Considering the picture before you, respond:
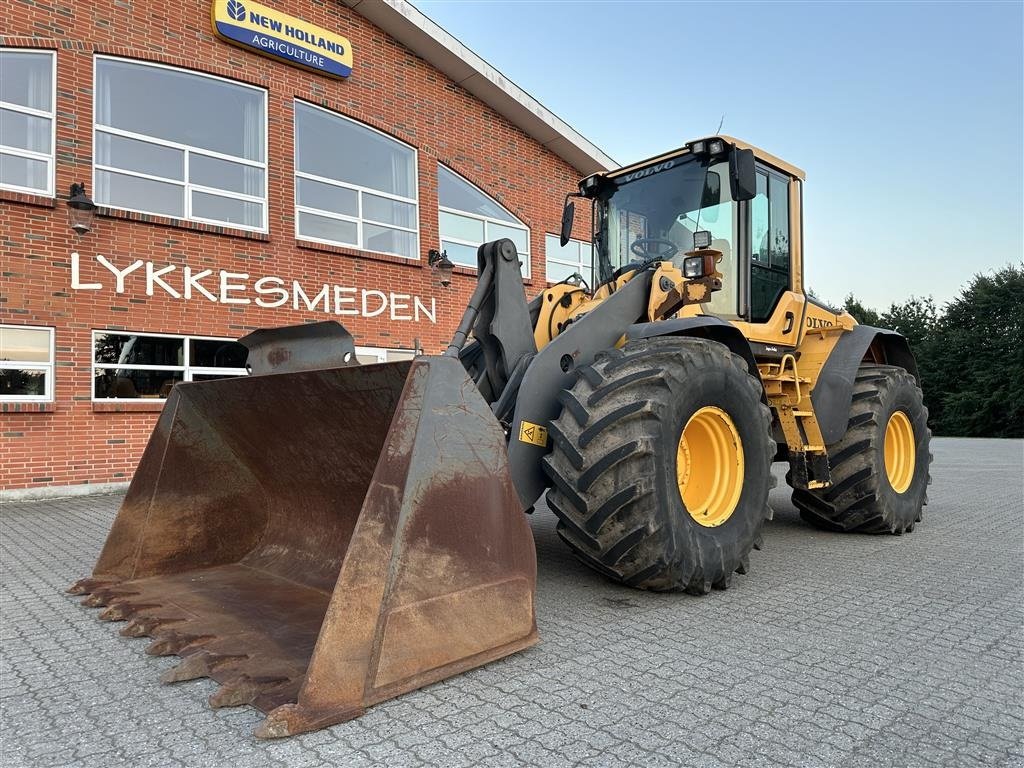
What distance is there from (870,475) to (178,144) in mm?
9726

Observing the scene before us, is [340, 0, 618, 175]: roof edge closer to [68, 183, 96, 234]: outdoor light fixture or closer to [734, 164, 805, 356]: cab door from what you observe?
[68, 183, 96, 234]: outdoor light fixture

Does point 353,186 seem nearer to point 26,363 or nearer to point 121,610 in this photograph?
point 26,363

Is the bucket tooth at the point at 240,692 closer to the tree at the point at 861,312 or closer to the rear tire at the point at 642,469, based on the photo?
the rear tire at the point at 642,469

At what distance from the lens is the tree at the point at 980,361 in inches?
1176

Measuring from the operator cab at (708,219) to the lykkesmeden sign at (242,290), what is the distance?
614 cm

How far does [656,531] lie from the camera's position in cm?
357

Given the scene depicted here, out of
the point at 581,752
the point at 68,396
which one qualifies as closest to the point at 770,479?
the point at 581,752

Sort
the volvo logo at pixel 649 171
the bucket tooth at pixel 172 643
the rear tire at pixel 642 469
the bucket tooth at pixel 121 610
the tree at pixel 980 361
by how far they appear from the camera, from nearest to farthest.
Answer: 1. the bucket tooth at pixel 172 643
2. the rear tire at pixel 642 469
3. the bucket tooth at pixel 121 610
4. the volvo logo at pixel 649 171
5. the tree at pixel 980 361

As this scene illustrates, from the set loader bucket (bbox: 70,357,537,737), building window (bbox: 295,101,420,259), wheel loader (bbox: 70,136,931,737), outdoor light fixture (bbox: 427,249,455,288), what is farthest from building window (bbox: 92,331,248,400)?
wheel loader (bbox: 70,136,931,737)

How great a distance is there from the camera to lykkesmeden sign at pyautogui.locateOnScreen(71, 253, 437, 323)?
9.14 metres

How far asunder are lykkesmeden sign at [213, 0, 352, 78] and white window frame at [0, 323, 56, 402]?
5.00 m

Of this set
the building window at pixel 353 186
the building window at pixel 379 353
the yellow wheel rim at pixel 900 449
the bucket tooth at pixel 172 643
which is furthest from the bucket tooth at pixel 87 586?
the building window at pixel 353 186

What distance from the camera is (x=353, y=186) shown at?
11.7m

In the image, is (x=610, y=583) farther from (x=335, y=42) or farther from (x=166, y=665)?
(x=335, y=42)
